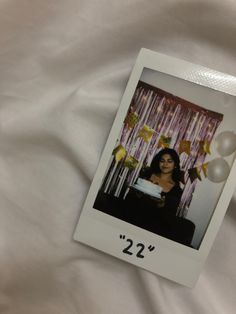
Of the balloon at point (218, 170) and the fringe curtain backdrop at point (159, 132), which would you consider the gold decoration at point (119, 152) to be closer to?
the fringe curtain backdrop at point (159, 132)

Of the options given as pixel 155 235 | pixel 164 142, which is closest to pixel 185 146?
pixel 164 142

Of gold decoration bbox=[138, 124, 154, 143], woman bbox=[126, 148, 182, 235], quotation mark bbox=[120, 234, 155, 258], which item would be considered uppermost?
gold decoration bbox=[138, 124, 154, 143]

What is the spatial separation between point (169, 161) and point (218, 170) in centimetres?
8

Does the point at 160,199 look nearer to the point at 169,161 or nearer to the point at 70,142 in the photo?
the point at 169,161

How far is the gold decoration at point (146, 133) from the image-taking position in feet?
2.26

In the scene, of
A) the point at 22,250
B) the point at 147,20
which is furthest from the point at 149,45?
the point at 22,250

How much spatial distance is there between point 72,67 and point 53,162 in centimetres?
16

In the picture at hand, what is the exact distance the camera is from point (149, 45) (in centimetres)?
70

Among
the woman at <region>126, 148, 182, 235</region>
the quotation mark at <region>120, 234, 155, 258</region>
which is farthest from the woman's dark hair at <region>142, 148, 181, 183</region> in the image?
the quotation mark at <region>120, 234, 155, 258</region>

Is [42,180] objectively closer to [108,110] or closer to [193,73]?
[108,110]

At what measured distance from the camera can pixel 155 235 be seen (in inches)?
27.0

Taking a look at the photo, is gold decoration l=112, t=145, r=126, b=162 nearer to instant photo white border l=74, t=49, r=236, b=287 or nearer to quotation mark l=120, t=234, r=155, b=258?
instant photo white border l=74, t=49, r=236, b=287

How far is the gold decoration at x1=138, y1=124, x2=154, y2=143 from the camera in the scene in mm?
688

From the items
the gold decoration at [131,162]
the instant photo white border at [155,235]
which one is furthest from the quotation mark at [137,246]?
the gold decoration at [131,162]
